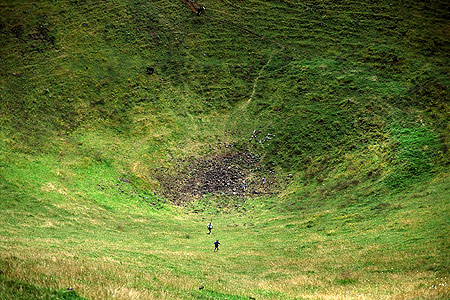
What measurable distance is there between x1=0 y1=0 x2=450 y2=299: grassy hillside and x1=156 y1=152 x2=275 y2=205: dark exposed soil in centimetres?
30

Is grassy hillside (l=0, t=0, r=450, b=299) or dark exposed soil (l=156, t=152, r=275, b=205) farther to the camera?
dark exposed soil (l=156, t=152, r=275, b=205)

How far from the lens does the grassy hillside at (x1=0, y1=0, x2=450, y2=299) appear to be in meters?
22.5

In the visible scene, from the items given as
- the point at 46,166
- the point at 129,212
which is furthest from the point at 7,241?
the point at 46,166

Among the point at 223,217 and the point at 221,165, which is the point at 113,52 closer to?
the point at 221,165

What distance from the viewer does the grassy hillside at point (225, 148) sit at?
22500 mm

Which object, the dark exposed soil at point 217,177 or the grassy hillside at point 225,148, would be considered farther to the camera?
the dark exposed soil at point 217,177

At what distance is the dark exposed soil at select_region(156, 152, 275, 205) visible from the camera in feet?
158

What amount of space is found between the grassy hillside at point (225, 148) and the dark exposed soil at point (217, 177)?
0.30m

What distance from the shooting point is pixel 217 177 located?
168ft

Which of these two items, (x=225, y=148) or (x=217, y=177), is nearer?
(x=217, y=177)

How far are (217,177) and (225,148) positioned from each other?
7.37m

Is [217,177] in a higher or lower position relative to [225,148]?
lower

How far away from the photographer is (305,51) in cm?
6938

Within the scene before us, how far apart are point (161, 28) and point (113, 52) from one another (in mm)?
12773
